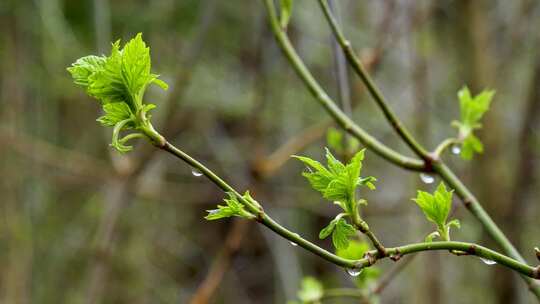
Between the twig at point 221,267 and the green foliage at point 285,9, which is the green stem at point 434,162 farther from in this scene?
the twig at point 221,267

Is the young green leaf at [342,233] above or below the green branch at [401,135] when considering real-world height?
below

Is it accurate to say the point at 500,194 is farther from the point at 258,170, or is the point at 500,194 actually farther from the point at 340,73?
the point at 340,73

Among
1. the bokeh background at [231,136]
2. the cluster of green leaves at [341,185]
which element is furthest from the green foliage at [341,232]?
the bokeh background at [231,136]

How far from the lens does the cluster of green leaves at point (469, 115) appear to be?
2.68 ft

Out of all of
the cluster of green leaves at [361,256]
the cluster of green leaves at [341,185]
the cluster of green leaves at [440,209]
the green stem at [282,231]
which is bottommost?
the green stem at [282,231]

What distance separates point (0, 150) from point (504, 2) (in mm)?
1804

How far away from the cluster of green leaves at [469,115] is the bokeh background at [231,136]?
1.49 feet

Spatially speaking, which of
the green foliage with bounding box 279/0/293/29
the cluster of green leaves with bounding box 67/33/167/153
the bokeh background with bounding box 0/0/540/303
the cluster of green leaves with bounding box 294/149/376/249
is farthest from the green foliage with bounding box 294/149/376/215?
the bokeh background with bounding box 0/0/540/303

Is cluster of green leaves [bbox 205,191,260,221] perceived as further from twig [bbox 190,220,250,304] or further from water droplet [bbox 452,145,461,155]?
twig [bbox 190,220,250,304]

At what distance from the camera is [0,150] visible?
7.06 feet

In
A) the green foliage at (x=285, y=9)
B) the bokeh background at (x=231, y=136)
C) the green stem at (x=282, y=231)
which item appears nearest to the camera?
the green stem at (x=282, y=231)

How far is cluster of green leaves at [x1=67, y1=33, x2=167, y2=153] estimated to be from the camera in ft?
1.58

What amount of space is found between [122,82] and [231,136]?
265 centimetres

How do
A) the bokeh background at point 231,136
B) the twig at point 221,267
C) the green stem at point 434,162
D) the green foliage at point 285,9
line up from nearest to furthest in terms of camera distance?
the green stem at point 434,162
the green foliage at point 285,9
the twig at point 221,267
the bokeh background at point 231,136
